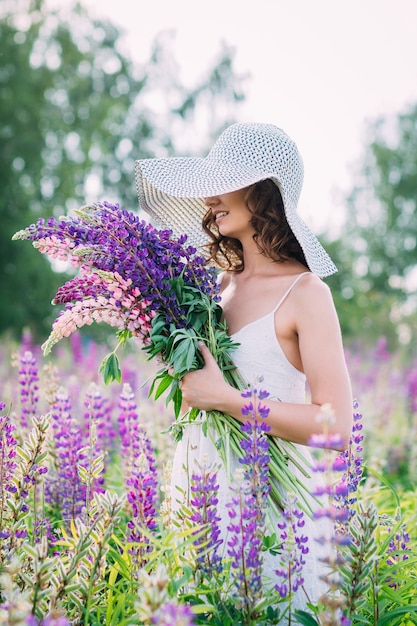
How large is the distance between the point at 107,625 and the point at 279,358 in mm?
1069

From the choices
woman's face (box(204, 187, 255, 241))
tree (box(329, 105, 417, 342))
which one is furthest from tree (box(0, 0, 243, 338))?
woman's face (box(204, 187, 255, 241))

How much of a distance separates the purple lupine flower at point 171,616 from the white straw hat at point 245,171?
160cm

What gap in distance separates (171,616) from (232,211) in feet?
5.76

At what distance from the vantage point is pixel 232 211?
9.39 feet

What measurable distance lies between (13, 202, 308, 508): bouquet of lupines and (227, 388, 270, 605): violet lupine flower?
1.34 feet

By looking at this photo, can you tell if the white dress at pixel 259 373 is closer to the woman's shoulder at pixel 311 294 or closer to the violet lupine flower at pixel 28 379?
the woman's shoulder at pixel 311 294

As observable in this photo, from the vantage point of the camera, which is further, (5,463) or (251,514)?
(5,463)

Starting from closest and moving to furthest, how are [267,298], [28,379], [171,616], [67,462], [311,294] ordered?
[171,616]
[311,294]
[267,298]
[67,462]
[28,379]

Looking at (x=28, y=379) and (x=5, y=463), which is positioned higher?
(x=5, y=463)

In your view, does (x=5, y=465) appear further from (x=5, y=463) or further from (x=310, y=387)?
(x=310, y=387)

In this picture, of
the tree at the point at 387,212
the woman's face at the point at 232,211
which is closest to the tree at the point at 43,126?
the tree at the point at 387,212

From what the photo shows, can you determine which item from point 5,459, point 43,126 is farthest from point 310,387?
point 43,126

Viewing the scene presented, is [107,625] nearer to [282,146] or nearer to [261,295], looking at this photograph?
[261,295]

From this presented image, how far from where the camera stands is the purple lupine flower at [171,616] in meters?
1.39
